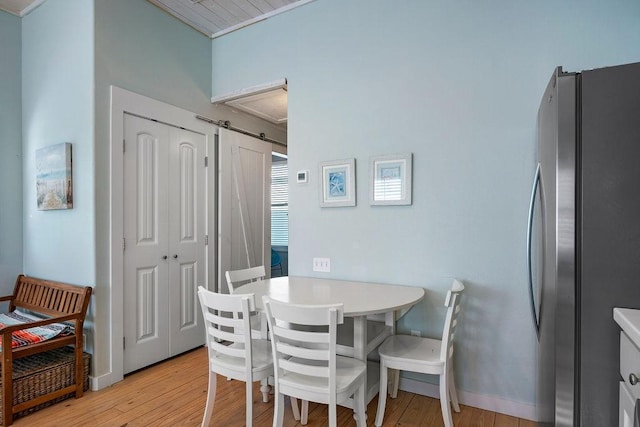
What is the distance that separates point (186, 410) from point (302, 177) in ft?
6.23

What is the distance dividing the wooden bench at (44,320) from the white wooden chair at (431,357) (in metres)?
2.10

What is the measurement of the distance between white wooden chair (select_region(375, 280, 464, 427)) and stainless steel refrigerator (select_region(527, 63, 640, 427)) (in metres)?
0.67

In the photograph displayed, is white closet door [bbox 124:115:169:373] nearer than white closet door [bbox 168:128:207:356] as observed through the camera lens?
Yes

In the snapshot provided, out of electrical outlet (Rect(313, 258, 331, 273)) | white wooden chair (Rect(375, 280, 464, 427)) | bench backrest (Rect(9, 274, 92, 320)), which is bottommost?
white wooden chair (Rect(375, 280, 464, 427))

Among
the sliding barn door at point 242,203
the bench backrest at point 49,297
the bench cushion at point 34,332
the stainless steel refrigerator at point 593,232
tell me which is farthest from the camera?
the sliding barn door at point 242,203

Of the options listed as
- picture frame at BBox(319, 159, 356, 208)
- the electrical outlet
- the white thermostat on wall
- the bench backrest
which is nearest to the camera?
the bench backrest

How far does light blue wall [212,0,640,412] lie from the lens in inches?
81.3

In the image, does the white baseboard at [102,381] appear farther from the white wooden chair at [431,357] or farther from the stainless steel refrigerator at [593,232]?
the stainless steel refrigerator at [593,232]

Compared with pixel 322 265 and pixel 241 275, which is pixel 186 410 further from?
pixel 322 265

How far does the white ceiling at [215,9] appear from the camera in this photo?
114 inches

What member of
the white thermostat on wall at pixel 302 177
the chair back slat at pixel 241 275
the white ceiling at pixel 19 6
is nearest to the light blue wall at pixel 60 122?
the white ceiling at pixel 19 6

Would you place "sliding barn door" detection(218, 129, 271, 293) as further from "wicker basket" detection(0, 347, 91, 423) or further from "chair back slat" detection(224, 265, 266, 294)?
"wicker basket" detection(0, 347, 91, 423)

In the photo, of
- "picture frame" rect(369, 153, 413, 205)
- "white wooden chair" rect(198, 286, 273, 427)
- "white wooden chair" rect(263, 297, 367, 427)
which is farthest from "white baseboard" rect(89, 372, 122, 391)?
"picture frame" rect(369, 153, 413, 205)

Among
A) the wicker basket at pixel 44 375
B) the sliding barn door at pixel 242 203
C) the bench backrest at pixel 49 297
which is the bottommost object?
the wicker basket at pixel 44 375
